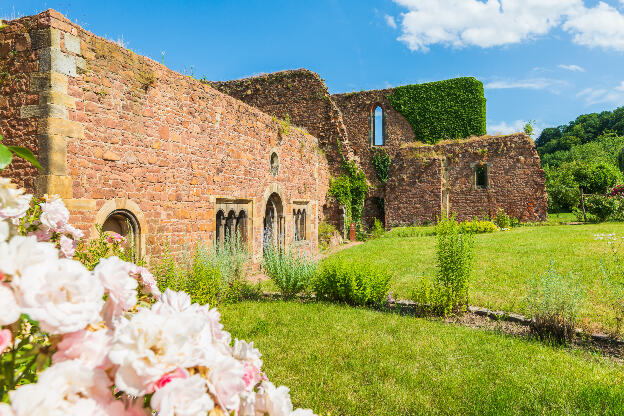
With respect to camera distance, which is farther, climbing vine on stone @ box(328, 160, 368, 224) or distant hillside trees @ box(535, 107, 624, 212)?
distant hillside trees @ box(535, 107, 624, 212)

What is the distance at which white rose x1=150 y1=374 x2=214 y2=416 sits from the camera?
0.70m

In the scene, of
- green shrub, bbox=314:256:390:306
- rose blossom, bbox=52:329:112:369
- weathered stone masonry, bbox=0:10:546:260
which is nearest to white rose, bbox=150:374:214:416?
rose blossom, bbox=52:329:112:369

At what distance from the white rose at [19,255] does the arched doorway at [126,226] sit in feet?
17.8

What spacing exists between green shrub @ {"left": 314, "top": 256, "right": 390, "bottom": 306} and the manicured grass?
906 millimetres

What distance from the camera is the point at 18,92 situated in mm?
4945

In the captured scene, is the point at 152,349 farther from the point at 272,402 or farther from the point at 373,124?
the point at 373,124

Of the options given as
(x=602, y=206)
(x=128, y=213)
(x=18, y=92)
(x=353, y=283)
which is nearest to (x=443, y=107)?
(x=602, y=206)

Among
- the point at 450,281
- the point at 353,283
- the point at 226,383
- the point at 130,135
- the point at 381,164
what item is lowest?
the point at 353,283

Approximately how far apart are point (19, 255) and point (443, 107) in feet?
76.6

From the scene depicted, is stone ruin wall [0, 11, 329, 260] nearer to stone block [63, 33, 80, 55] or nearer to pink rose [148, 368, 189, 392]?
stone block [63, 33, 80, 55]

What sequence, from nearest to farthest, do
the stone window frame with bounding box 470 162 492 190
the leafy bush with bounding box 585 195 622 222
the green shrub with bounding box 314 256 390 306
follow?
the green shrub with bounding box 314 256 390 306 → the leafy bush with bounding box 585 195 622 222 → the stone window frame with bounding box 470 162 492 190

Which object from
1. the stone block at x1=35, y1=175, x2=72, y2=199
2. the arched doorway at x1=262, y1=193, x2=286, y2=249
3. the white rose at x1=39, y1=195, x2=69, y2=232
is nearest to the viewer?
the white rose at x1=39, y1=195, x2=69, y2=232

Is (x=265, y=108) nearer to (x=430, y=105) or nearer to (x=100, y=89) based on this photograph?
(x=430, y=105)

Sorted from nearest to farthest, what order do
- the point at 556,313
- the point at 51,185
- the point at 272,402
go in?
1. the point at 272,402
2. the point at 51,185
3. the point at 556,313
